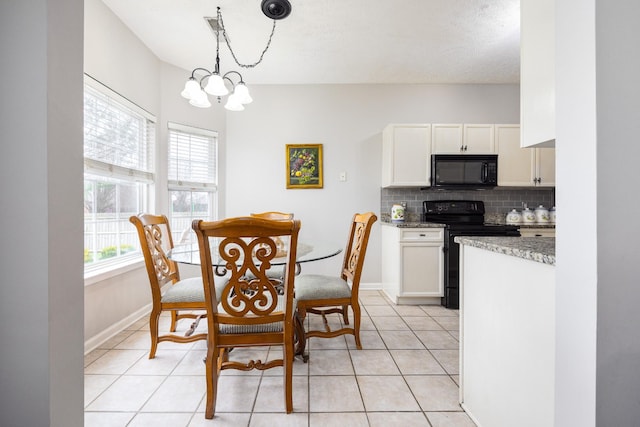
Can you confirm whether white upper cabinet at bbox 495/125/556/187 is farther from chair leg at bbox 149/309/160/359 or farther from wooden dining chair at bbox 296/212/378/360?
chair leg at bbox 149/309/160/359

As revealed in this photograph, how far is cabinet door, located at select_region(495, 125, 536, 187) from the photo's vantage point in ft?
10.8

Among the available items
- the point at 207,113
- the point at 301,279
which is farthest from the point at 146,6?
the point at 301,279

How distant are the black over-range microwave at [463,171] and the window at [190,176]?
2659 mm

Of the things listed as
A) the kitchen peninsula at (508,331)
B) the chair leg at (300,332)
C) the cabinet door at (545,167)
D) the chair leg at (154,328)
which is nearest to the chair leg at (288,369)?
the chair leg at (300,332)

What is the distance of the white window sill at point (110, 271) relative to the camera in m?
2.09

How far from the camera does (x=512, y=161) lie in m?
3.30

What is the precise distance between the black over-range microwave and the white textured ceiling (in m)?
1.02

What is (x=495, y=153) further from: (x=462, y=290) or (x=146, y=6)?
(x=146, y=6)

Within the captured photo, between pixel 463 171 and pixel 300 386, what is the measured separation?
276cm
